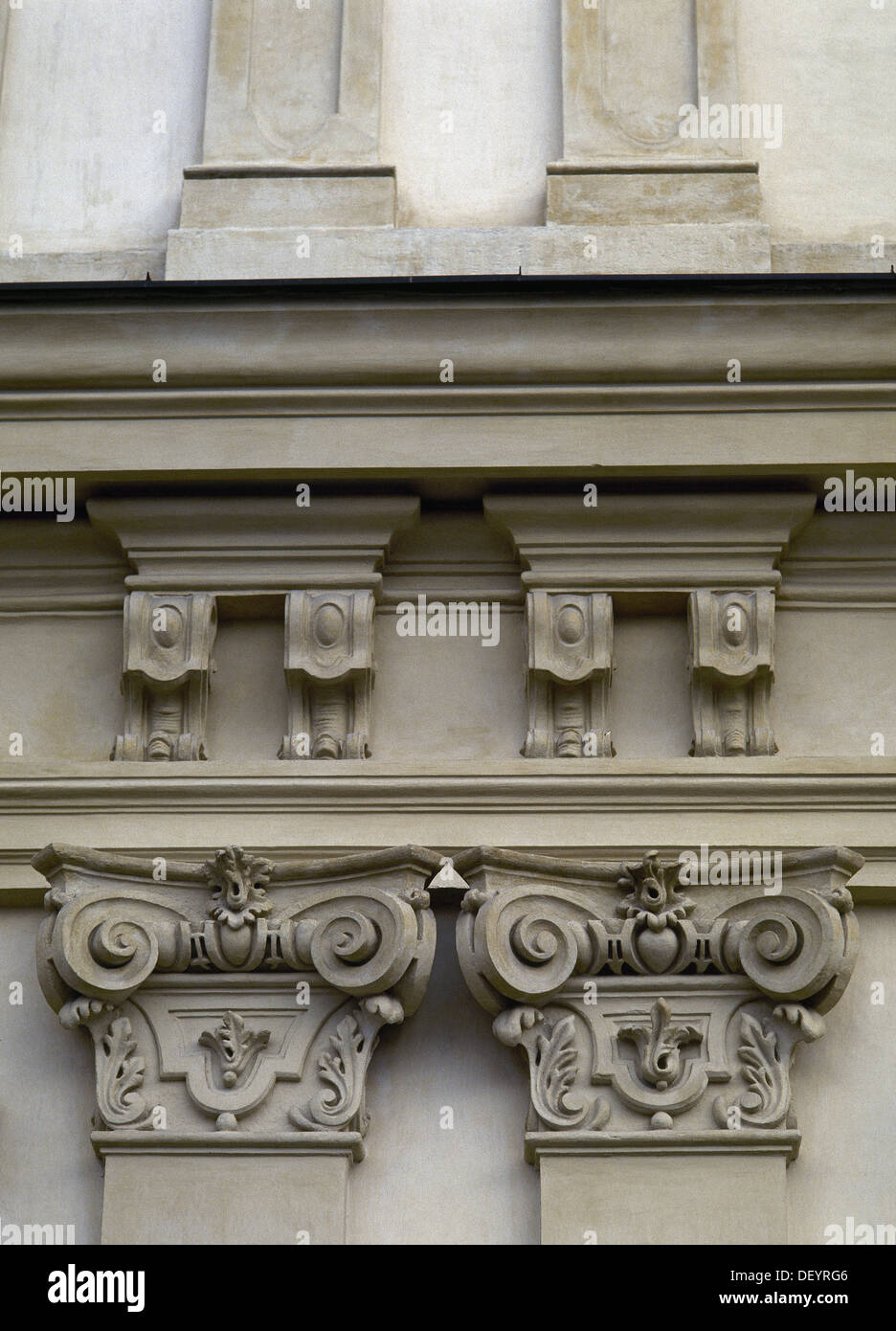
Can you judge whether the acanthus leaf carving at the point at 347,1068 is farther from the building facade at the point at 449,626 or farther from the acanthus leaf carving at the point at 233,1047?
the acanthus leaf carving at the point at 233,1047

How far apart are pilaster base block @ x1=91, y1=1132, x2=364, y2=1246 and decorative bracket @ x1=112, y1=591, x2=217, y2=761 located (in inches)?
42.4

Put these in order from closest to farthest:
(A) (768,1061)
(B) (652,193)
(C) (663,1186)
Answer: (C) (663,1186) → (A) (768,1061) → (B) (652,193)

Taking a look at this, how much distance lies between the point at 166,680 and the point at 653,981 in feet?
5.14

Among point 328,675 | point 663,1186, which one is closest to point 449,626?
point 328,675

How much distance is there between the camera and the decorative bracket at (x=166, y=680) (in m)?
6.23

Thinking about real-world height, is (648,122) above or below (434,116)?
below

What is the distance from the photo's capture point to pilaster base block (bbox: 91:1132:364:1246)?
566 centimetres

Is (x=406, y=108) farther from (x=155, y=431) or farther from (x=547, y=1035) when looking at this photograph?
(x=547, y=1035)

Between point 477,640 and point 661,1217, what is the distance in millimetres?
1692

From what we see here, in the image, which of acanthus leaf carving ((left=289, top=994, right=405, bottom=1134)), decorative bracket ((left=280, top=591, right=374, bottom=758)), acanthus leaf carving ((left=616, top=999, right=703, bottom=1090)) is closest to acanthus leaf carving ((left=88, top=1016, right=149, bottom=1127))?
acanthus leaf carving ((left=289, top=994, right=405, bottom=1134))

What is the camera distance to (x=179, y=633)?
631 centimetres

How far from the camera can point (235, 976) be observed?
5.94 metres

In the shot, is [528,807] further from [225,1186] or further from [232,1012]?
[225,1186]

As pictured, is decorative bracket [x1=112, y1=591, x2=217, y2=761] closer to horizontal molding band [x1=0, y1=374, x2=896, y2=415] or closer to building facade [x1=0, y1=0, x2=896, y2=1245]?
building facade [x1=0, y1=0, x2=896, y2=1245]
